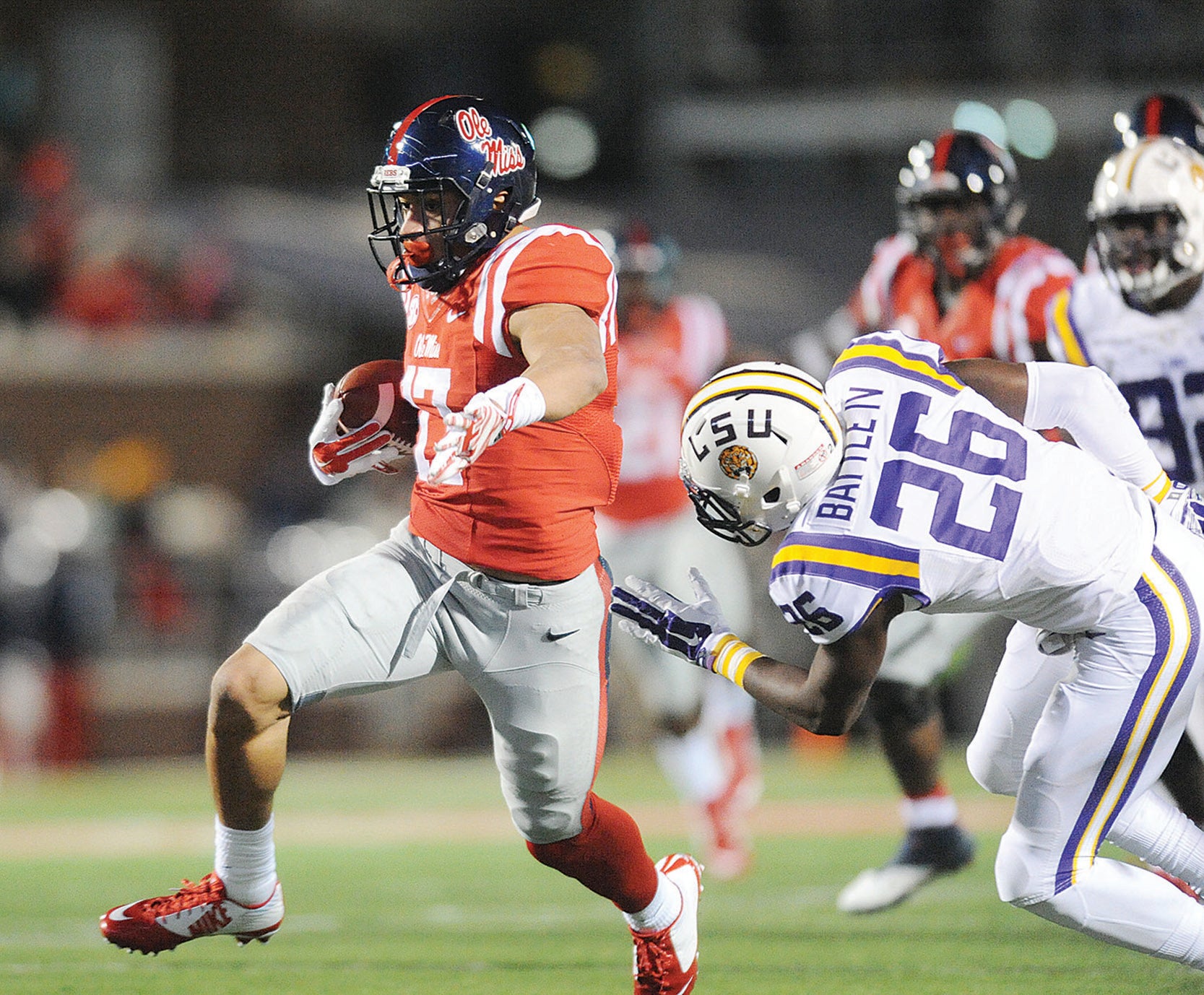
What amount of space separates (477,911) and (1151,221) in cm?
291

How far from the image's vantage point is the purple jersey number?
10.3ft

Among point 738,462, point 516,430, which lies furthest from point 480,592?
point 738,462

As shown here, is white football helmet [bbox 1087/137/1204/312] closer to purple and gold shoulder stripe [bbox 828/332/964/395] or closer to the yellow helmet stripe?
purple and gold shoulder stripe [bbox 828/332/964/395]

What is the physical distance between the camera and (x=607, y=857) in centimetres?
363

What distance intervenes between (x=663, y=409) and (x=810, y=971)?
280 cm

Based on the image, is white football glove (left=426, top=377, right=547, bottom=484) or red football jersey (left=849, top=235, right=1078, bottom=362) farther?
red football jersey (left=849, top=235, right=1078, bottom=362)

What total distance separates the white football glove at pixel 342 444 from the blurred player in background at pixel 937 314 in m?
1.60

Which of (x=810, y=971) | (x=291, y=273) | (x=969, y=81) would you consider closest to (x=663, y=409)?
(x=810, y=971)

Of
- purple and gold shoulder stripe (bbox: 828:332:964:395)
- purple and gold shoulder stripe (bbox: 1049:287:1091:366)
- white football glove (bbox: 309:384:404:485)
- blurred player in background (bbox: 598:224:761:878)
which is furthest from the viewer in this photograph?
blurred player in background (bbox: 598:224:761:878)

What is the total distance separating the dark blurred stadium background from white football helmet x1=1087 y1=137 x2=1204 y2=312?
4.29m

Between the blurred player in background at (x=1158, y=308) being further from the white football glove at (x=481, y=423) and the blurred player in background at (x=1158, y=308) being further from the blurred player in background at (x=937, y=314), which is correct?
the white football glove at (x=481, y=423)

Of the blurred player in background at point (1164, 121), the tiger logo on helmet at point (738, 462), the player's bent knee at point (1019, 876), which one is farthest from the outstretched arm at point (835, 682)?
the blurred player in background at point (1164, 121)

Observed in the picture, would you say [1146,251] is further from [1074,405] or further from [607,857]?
[607,857]

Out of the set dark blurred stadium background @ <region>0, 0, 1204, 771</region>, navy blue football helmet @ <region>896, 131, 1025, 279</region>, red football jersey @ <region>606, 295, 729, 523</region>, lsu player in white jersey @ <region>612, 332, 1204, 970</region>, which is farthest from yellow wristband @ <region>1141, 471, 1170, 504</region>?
dark blurred stadium background @ <region>0, 0, 1204, 771</region>
